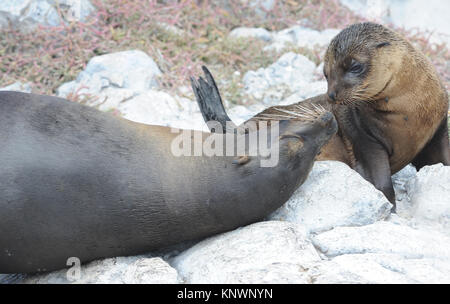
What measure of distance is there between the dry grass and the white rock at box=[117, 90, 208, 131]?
0.35 meters

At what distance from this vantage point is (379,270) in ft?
8.73

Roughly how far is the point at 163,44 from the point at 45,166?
15.5ft

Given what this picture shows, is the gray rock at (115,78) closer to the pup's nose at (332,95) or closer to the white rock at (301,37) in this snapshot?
the white rock at (301,37)

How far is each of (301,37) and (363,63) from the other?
16.1 feet

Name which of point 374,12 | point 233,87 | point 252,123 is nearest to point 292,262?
point 252,123

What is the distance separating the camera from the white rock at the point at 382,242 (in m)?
3.02

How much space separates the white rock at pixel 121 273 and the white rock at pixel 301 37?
18.0ft

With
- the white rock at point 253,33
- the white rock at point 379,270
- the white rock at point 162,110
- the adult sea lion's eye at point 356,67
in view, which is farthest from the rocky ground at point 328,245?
the white rock at point 253,33

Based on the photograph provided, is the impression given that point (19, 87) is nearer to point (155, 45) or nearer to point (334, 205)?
point (155, 45)

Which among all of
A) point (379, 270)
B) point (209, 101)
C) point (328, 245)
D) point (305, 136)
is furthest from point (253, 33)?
point (379, 270)

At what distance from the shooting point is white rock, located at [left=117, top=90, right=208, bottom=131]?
18.8 feet

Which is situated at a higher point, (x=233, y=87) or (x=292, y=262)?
(x=233, y=87)
